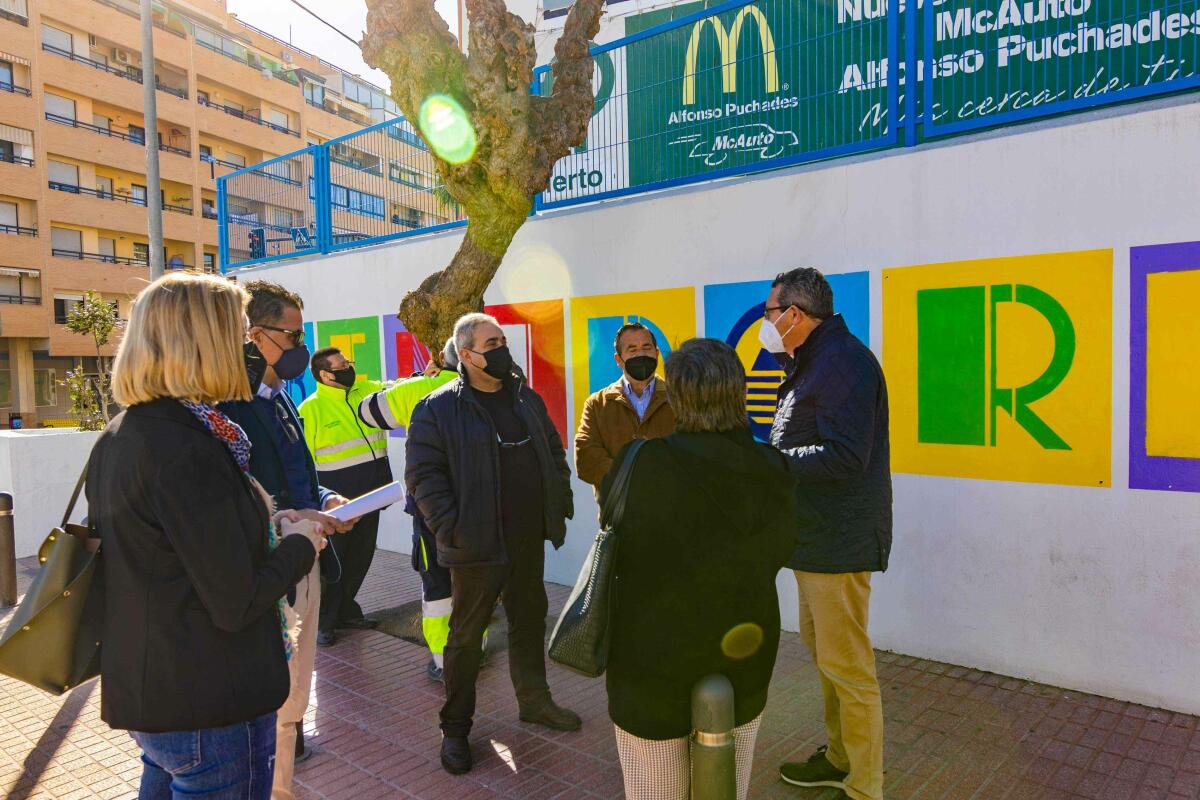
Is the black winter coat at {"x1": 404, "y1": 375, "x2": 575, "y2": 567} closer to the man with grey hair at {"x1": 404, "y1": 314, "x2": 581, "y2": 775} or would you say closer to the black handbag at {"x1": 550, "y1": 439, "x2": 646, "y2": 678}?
the man with grey hair at {"x1": 404, "y1": 314, "x2": 581, "y2": 775}

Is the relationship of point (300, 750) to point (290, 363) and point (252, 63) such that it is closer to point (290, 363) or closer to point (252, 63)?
point (290, 363)

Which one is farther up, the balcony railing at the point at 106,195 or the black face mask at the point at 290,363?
the balcony railing at the point at 106,195

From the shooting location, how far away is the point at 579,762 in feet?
12.4

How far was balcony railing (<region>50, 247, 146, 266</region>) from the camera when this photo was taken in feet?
118

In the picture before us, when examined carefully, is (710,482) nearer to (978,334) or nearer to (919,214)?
(978,334)

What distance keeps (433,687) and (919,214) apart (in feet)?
13.4

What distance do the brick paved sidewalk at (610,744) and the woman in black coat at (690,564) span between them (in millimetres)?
1412

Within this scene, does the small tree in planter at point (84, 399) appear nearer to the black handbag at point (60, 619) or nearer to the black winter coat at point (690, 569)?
the black handbag at point (60, 619)

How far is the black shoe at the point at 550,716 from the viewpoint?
4.12m

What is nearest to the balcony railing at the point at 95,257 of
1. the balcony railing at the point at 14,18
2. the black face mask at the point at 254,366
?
the balcony railing at the point at 14,18

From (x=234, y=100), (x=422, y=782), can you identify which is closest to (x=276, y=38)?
(x=234, y=100)

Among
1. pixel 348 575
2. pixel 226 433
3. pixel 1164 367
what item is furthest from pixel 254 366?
pixel 1164 367

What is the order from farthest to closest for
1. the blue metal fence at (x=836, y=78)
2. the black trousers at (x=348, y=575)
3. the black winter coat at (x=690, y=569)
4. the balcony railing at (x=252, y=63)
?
the balcony railing at (x=252, y=63)
the black trousers at (x=348, y=575)
the blue metal fence at (x=836, y=78)
the black winter coat at (x=690, y=569)

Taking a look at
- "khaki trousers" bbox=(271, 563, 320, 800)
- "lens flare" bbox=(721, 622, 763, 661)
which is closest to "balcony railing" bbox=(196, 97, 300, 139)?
"khaki trousers" bbox=(271, 563, 320, 800)
